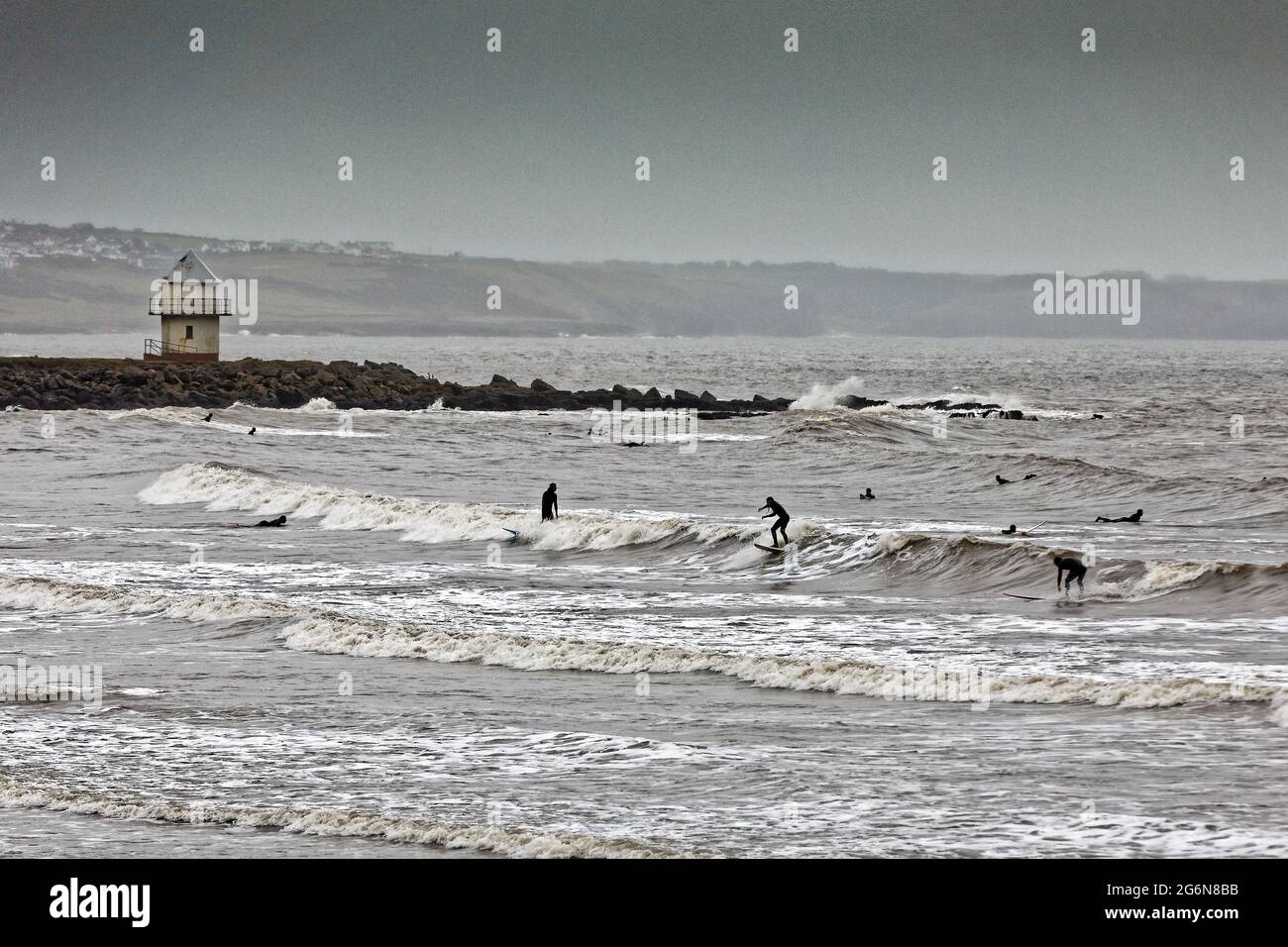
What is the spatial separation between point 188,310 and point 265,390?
335 inches

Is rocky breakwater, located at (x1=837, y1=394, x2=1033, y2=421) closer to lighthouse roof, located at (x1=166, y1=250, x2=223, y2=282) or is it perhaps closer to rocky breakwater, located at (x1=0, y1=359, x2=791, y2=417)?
rocky breakwater, located at (x1=0, y1=359, x2=791, y2=417)

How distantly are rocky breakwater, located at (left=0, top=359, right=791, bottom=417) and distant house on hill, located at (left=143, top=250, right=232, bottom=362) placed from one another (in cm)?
162

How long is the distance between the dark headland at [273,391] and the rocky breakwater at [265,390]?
46mm

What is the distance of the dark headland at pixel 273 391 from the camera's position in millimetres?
74062

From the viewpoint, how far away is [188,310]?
82.4 meters

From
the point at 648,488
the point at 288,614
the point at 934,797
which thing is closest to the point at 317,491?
the point at 648,488

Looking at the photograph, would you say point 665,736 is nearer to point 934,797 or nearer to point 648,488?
point 934,797

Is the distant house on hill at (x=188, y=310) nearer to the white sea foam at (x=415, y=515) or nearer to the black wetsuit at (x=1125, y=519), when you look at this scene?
the white sea foam at (x=415, y=515)

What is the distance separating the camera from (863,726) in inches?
587

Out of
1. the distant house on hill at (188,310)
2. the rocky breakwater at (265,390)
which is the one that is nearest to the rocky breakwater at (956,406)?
the rocky breakwater at (265,390)

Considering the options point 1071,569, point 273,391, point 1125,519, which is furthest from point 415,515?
point 273,391

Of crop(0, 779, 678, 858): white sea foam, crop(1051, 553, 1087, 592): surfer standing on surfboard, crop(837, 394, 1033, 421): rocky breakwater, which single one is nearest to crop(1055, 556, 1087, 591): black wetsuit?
crop(1051, 553, 1087, 592): surfer standing on surfboard

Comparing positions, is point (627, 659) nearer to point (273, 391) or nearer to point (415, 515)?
point (415, 515)

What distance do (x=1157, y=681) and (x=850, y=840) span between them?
6.27m
